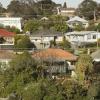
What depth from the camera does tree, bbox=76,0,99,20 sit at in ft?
113

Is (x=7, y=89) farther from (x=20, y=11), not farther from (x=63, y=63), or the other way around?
(x=20, y=11)

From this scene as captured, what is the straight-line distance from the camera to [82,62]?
13.4 m

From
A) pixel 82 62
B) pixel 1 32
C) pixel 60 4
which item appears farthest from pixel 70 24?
pixel 82 62

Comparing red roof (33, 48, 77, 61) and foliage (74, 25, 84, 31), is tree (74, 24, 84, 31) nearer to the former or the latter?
foliage (74, 25, 84, 31)

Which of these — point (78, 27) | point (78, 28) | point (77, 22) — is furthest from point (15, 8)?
point (78, 28)

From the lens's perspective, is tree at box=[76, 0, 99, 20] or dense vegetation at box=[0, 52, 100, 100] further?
tree at box=[76, 0, 99, 20]

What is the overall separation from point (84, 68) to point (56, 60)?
253 cm

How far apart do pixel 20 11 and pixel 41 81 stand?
2569 centimetres

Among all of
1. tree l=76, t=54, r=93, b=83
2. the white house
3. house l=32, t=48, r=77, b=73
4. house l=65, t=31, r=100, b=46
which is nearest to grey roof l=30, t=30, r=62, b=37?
house l=65, t=31, r=100, b=46

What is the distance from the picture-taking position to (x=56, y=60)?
15.7m

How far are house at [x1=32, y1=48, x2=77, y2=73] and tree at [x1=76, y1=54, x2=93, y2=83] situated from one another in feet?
3.93

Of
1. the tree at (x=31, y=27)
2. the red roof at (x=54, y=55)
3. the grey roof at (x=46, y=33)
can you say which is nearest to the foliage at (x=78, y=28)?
the tree at (x=31, y=27)

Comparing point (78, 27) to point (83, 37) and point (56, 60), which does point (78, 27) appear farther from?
point (56, 60)

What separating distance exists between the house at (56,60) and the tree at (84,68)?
1199mm
